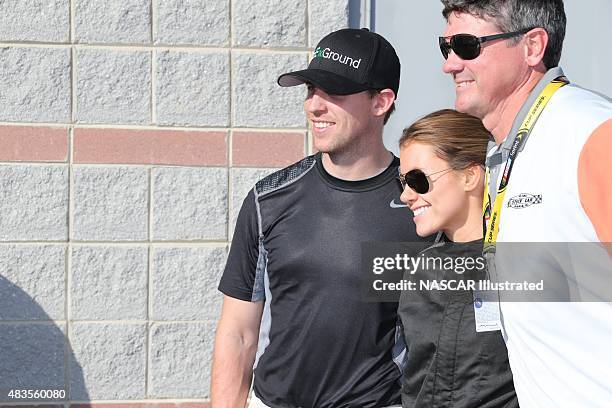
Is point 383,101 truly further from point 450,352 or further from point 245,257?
point 450,352

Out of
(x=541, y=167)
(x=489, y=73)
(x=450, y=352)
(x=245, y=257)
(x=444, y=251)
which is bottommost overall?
(x=450, y=352)

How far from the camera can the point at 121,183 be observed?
5.18 meters

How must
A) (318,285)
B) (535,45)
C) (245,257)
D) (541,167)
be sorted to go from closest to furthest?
(541,167) < (535,45) < (318,285) < (245,257)

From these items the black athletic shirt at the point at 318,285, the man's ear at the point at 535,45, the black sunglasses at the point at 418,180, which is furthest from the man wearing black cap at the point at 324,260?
the man's ear at the point at 535,45

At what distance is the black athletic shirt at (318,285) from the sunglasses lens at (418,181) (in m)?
0.29

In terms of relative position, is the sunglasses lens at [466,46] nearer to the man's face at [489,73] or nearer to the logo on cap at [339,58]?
the man's face at [489,73]

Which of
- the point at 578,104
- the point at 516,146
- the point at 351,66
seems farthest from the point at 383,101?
the point at 578,104

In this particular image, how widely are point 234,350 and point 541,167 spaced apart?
5.53 ft

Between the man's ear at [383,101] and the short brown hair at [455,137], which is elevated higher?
the man's ear at [383,101]

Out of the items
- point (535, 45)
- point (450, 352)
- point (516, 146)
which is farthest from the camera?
point (450, 352)

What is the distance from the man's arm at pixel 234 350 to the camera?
3.65 metres

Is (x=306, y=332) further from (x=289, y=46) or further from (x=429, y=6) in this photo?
(x=429, y=6)

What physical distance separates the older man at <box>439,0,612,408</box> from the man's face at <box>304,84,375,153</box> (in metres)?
0.89

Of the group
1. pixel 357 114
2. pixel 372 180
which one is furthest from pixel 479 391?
pixel 357 114
